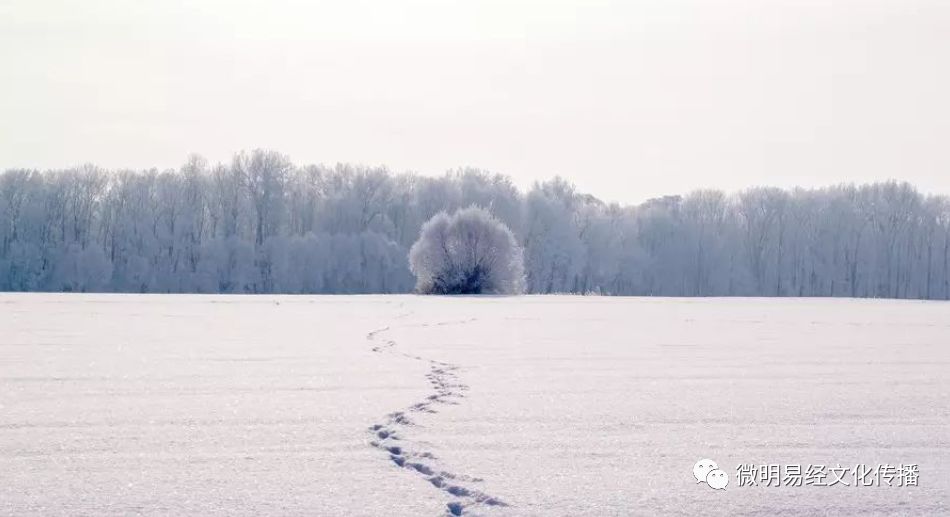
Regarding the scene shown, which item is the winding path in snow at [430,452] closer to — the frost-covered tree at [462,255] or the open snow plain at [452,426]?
the open snow plain at [452,426]

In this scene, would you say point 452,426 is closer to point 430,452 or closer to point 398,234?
point 430,452

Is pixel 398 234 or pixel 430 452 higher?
pixel 398 234

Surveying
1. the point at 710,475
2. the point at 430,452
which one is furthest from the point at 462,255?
the point at 710,475

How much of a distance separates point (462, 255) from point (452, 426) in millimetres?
27895

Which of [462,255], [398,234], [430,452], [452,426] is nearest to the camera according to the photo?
[430,452]

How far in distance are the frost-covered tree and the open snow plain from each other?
22757 millimetres

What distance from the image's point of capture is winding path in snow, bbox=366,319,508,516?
3258 millimetres

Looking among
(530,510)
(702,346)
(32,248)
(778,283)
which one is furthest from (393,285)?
(530,510)

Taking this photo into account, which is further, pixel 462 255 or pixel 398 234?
A: pixel 398 234

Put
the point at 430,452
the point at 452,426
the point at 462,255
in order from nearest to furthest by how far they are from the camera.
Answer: the point at 430,452
the point at 452,426
the point at 462,255

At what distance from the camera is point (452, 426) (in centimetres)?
450

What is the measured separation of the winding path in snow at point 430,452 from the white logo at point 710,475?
0.85 m

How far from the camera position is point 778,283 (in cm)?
6188

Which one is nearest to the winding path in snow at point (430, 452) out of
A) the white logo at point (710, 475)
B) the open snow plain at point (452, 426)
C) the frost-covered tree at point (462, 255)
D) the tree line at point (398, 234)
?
the open snow plain at point (452, 426)
